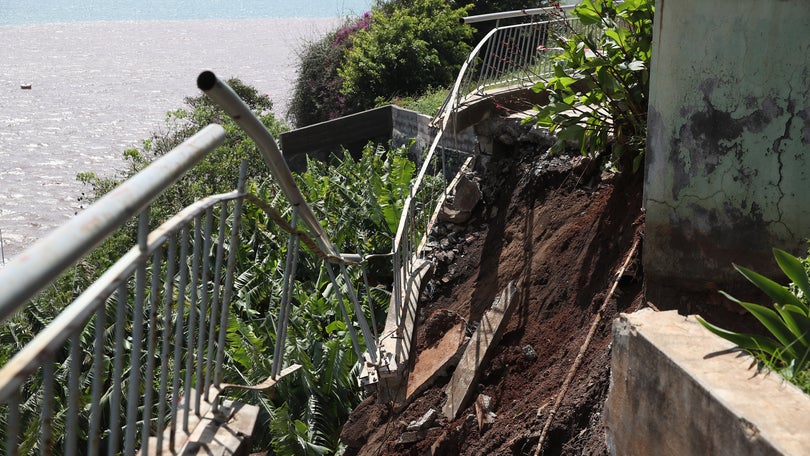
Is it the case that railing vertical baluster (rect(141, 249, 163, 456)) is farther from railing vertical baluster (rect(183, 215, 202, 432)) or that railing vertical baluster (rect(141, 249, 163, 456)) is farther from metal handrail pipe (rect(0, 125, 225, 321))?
metal handrail pipe (rect(0, 125, 225, 321))

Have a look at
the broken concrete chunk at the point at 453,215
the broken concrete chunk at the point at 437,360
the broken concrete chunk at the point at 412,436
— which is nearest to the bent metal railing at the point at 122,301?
the broken concrete chunk at the point at 412,436

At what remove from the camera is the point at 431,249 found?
962 centimetres

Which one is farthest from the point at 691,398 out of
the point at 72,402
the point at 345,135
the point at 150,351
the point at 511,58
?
the point at 345,135

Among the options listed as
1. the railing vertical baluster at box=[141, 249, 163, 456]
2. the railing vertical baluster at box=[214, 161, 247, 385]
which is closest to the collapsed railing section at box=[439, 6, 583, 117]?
the railing vertical baluster at box=[214, 161, 247, 385]

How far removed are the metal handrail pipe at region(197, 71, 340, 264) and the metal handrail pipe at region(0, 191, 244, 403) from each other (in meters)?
0.35

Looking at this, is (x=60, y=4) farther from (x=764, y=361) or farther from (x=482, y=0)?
(x=764, y=361)

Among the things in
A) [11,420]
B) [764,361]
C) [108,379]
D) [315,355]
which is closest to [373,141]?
[315,355]

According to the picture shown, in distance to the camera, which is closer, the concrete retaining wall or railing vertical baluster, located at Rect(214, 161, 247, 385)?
railing vertical baluster, located at Rect(214, 161, 247, 385)

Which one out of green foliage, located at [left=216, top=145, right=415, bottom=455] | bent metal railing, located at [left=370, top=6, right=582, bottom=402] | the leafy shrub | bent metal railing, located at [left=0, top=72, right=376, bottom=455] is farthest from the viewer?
the leafy shrub

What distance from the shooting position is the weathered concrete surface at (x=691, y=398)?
9.48ft

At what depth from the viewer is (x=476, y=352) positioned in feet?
23.7

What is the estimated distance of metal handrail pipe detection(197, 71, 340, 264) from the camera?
7.82 ft

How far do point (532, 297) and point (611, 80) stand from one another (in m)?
2.13

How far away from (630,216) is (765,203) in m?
2.08
